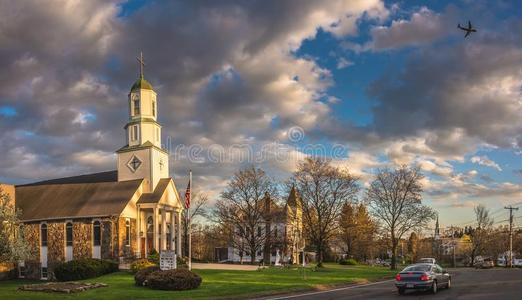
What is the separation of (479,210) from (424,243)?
4662 cm

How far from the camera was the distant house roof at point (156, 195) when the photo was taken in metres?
51.5

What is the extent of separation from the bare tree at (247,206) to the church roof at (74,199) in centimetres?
1894

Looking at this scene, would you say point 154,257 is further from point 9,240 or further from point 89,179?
point 89,179

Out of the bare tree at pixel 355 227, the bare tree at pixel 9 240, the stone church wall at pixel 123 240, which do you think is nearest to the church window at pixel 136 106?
the stone church wall at pixel 123 240

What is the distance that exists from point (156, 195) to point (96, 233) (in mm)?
6564

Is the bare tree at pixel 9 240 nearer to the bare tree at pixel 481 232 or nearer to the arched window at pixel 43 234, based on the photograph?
the arched window at pixel 43 234

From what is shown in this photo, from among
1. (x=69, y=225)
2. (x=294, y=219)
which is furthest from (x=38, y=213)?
(x=294, y=219)

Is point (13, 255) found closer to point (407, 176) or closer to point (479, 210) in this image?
point (407, 176)

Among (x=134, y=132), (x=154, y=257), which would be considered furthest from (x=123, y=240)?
(x=134, y=132)

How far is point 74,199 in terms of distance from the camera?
5312cm

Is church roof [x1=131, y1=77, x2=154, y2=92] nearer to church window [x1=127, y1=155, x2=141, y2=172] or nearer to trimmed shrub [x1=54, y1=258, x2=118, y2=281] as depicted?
church window [x1=127, y1=155, x2=141, y2=172]

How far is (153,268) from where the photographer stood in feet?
107

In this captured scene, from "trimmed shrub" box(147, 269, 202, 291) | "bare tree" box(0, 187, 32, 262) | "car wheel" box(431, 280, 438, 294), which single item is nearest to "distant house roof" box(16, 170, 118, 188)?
"bare tree" box(0, 187, 32, 262)

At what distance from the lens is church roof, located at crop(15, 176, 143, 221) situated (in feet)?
165
